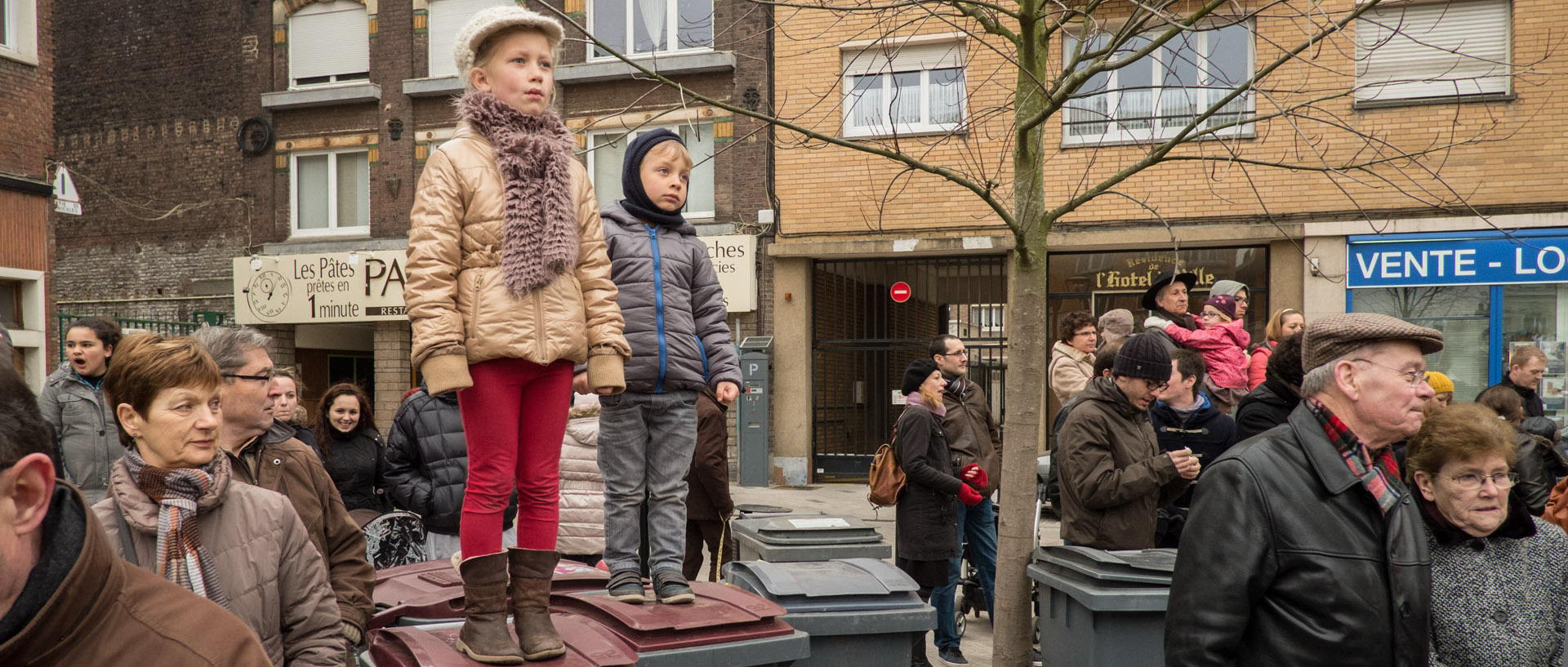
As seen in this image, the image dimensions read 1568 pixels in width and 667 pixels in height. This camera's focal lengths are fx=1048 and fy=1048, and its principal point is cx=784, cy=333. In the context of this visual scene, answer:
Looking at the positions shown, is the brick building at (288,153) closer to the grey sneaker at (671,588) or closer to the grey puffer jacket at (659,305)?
the grey puffer jacket at (659,305)

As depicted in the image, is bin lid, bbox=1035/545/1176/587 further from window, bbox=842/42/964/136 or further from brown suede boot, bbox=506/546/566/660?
window, bbox=842/42/964/136

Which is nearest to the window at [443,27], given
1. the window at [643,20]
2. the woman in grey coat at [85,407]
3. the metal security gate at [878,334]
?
the window at [643,20]

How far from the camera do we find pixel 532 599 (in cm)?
325

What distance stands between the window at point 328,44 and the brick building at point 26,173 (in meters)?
5.08

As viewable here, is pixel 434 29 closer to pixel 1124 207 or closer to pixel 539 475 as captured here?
pixel 1124 207

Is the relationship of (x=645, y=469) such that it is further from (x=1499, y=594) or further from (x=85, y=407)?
(x=85, y=407)

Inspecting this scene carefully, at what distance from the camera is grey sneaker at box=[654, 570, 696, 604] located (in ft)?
12.4

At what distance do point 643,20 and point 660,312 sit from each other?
42.9ft

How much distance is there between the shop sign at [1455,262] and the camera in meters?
12.9

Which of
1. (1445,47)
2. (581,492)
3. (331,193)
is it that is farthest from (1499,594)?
(331,193)

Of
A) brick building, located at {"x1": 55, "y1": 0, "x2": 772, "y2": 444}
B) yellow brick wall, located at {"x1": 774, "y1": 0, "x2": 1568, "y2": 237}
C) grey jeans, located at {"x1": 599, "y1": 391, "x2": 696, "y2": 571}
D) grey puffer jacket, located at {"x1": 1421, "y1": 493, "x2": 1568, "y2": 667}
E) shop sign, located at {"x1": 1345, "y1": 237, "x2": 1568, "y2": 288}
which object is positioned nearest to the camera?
grey puffer jacket, located at {"x1": 1421, "y1": 493, "x2": 1568, "y2": 667}

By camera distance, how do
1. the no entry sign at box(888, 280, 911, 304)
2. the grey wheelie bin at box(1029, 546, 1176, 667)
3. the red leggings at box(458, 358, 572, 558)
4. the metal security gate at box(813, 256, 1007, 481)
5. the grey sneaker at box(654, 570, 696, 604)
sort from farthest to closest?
1. the no entry sign at box(888, 280, 911, 304)
2. the metal security gate at box(813, 256, 1007, 481)
3. the grey wheelie bin at box(1029, 546, 1176, 667)
4. the grey sneaker at box(654, 570, 696, 604)
5. the red leggings at box(458, 358, 572, 558)

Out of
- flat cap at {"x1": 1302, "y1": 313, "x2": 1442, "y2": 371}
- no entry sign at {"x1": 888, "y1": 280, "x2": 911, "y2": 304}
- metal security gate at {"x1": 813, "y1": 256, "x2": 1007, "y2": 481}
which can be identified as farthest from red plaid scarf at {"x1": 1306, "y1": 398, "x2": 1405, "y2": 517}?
no entry sign at {"x1": 888, "y1": 280, "x2": 911, "y2": 304}

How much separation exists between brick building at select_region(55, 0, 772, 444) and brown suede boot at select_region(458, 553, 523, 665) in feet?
41.1
